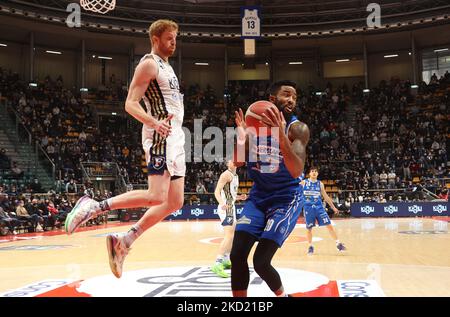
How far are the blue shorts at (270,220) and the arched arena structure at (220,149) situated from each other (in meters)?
0.01

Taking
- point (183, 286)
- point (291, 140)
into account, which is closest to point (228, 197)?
point (183, 286)

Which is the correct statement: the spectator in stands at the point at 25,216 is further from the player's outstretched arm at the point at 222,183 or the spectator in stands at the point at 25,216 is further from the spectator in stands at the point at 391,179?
the spectator in stands at the point at 391,179

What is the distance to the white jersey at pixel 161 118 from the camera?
4.19m

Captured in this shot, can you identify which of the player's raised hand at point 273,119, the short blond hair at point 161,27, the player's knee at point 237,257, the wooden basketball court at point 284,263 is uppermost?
the short blond hair at point 161,27

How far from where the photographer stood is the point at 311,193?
1037cm

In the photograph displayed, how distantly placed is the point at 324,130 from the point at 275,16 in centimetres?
816

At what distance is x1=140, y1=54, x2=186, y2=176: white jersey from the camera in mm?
4191

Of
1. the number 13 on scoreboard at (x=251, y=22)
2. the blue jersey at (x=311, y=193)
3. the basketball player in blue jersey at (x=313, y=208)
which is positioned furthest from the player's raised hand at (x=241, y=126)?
the number 13 on scoreboard at (x=251, y=22)

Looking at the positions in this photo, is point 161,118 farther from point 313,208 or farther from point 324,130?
point 324,130

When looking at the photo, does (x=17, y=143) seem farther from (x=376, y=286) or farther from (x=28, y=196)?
(x=376, y=286)

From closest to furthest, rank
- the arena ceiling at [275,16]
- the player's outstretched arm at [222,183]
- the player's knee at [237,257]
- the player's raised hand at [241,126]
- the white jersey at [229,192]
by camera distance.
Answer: the player's knee at [237,257], the player's raised hand at [241,126], the player's outstretched arm at [222,183], the white jersey at [229,192], the arena ceiling at [275,16]

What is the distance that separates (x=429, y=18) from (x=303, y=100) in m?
9.26

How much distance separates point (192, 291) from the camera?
17.8 feet

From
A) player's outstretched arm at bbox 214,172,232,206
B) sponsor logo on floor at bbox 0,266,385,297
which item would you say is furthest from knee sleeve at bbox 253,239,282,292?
player's outstretched arm at bbox 214,172,232,206
